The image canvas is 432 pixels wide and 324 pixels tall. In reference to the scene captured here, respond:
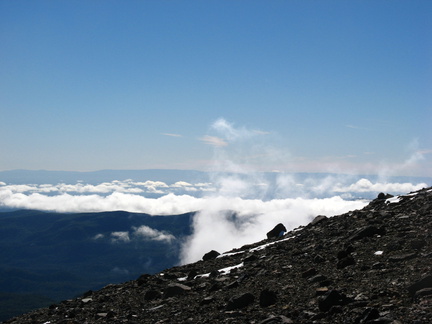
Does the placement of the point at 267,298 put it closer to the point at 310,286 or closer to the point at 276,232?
the point at 310,286

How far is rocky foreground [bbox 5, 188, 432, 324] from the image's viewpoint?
492 inches

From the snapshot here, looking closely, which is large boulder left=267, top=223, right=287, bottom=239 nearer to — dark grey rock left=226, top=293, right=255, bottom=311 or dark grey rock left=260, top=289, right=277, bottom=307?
dark grey rock left=226, top=293, right=255, bottom=311

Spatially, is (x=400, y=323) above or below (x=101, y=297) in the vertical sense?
above

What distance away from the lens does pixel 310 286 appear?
16.6 m

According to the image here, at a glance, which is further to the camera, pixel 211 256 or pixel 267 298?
pixel 211 256

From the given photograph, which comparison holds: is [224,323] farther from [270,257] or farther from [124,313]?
[270,257]

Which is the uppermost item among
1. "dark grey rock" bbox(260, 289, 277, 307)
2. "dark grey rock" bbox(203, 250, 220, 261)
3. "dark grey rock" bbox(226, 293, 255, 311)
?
"dark grey rock" bbox(260, 289, 277, 307)

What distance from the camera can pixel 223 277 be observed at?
2331 cm

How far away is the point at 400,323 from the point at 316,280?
264 inches

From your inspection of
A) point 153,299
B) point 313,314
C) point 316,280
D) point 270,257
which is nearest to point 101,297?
point 153,299

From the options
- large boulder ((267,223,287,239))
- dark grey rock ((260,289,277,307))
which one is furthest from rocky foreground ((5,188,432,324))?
large boulder ((267,223,287,239))

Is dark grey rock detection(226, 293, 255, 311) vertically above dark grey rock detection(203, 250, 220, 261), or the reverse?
dark grey rock detection(226, 293, 255, 311)

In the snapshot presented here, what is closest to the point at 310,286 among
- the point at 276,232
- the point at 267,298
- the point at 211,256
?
the point at 267,298

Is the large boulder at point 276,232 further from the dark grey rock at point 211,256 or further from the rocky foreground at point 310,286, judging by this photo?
the rocky foreground at point 310,286
